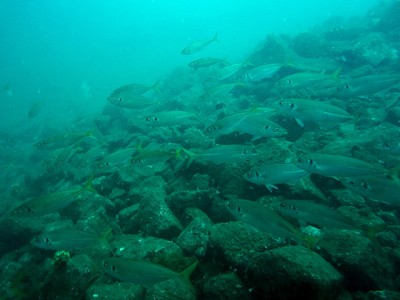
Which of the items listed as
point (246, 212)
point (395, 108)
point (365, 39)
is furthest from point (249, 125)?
point (365, 39)

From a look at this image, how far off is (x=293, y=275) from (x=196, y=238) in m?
1.95

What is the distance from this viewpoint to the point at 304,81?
800cm

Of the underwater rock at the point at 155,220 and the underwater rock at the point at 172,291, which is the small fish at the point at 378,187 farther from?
the underwater rock at the point at 155,220

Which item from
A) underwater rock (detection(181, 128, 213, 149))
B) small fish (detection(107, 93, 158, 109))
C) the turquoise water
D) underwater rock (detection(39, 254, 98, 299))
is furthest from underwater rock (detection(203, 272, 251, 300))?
small fish (detection(107, 93, 158, 109))

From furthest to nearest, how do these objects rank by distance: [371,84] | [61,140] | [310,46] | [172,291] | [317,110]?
[310,46]
[61,140]
[371,84]
[317,110]
[172,291]

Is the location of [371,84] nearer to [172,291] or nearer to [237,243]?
[237,243]

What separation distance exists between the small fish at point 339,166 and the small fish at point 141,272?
2258mm

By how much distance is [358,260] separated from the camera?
12.0ft

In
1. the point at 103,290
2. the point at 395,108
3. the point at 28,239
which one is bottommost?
the point at 395,108

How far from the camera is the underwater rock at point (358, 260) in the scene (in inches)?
142

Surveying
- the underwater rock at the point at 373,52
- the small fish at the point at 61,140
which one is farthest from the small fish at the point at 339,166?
the underwater rock at the point at 373,52

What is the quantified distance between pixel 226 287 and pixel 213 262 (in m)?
0.81

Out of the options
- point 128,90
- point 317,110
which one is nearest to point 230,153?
point 317,110

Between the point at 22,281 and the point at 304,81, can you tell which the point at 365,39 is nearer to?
the point at 304,81
